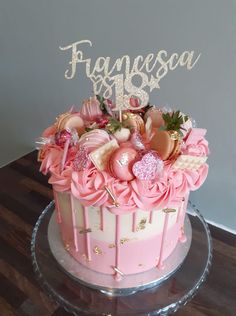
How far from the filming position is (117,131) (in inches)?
40.8

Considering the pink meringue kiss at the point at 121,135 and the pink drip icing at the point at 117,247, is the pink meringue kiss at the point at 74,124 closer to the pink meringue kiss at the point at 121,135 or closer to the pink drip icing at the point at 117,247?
the pink meringue kiss at the point at 121,135

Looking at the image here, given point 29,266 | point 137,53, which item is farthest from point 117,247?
point 137,53

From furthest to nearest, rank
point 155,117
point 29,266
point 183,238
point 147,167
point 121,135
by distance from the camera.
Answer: point 29,266 → point 183,238 → point 155,117 → point 121,135 → point 147,167

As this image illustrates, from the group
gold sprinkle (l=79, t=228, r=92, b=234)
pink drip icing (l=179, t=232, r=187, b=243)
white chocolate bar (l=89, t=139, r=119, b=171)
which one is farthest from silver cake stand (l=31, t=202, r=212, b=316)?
white chocolate bar (l=89, t=139, r=119, b=171)

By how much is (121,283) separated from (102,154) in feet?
1.61

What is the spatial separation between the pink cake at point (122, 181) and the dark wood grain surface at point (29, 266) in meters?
0.48

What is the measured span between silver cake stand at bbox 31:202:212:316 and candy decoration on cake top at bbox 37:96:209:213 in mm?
354

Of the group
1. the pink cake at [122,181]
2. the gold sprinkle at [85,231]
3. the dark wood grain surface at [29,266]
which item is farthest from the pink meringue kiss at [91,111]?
the dark wood grain surface at [29,266]

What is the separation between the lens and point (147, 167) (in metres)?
0.90

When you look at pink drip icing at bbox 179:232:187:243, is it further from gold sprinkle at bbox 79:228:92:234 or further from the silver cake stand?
gold sprinkle at bbox 79:228:92:234

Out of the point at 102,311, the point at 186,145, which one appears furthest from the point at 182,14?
the point at 102,311

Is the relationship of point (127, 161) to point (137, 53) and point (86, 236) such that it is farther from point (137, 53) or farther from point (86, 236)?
point (137, 53)

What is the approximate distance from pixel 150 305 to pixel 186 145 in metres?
0.56

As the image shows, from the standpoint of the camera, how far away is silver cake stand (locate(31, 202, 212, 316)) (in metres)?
1.06
